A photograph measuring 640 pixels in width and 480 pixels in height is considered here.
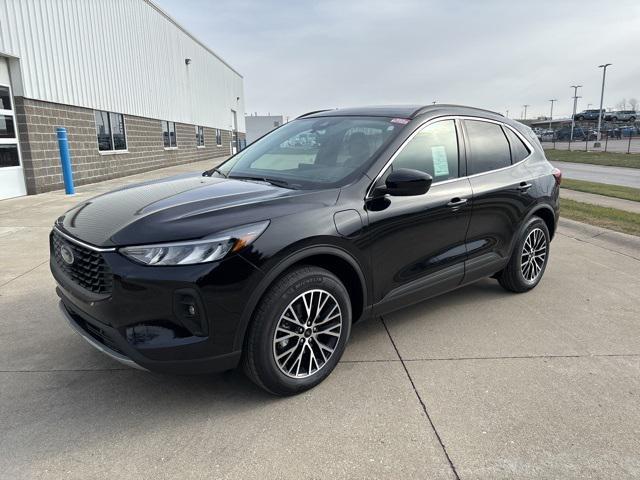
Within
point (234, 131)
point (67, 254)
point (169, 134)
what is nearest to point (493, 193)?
point (67, 254)

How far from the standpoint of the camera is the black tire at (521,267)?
4.60 meters

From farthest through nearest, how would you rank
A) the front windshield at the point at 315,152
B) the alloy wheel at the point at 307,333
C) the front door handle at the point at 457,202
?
the front door handle at the point at 457,202
the front windshield at the point at 315,152
the alloy wheel at the point at 307,333

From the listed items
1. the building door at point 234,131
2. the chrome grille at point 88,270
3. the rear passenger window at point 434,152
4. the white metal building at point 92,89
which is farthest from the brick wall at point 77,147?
the building door at point 234,131

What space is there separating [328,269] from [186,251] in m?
0.99

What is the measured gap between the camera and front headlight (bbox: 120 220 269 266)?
2.52 m

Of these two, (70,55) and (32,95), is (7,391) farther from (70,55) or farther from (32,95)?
(70,55)

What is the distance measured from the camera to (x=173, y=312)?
98.7 inches

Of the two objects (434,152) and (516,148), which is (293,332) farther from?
(516,148)

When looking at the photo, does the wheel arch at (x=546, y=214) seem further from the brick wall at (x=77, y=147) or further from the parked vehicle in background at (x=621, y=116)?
the parked vehicle in background at (x=621, y=116)

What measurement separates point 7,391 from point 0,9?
10202 mm

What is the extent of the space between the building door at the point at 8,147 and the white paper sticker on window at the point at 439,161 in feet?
34.1

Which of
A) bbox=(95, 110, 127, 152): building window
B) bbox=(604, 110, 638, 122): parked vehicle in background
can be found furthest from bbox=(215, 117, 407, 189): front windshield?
bbox=(604, 110, 638, 122): parked vehicle in background

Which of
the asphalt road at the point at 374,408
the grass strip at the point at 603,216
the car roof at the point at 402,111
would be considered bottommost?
the asphalt road at the point at 374,408

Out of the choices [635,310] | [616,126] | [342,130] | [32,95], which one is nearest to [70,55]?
[32,95]
